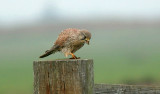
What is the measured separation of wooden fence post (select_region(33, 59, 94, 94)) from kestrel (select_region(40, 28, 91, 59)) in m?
2.34

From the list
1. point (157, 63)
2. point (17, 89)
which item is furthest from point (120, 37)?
point (17, 89)

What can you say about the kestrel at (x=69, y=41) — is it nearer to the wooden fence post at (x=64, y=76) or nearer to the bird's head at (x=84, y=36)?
the bird's head at (x=84, y=36)

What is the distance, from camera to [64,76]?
3.72 metres

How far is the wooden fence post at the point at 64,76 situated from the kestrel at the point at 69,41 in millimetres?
2345

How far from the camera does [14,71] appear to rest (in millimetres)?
32344

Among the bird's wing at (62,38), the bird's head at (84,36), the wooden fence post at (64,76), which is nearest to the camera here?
the wooden fence post at (64,76)

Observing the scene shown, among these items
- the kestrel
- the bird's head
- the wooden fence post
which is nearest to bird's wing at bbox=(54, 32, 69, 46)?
the kestrel

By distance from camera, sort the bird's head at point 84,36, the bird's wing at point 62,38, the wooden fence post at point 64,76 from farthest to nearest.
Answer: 1. the bird's head at point 84,36
2. the bird's wing at point 62,38
3. the wooden fence post at point 64,76

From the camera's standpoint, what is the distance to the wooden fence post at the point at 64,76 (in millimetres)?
3699

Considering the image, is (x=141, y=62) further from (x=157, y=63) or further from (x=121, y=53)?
(x=121, y=53)

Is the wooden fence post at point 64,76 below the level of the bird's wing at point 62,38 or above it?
below

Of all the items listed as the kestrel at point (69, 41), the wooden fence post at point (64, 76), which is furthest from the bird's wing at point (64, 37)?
the wooden fence post at point (64, 76)

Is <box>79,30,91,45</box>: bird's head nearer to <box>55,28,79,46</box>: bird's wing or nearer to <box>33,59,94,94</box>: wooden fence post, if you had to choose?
<box>55,28,79,46</box>: bird's wing

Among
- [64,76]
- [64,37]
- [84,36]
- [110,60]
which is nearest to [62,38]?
[64,37]
